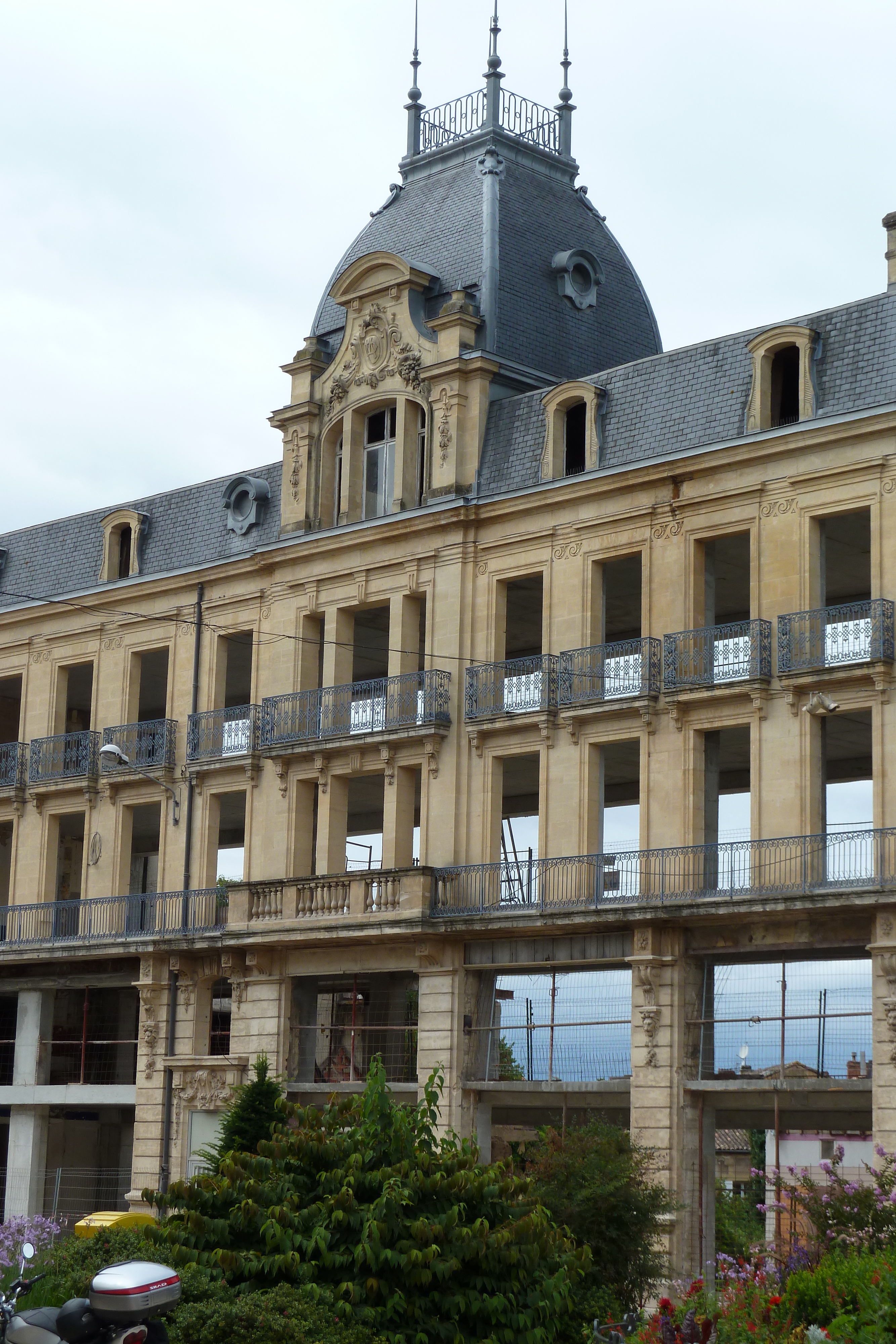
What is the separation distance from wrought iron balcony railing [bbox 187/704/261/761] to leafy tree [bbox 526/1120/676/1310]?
15.2 m

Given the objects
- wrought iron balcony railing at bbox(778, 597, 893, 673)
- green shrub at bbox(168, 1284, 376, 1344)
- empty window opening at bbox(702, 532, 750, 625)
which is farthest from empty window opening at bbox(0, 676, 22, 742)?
green shrub at bbox(168, 1284, 376, 1344)

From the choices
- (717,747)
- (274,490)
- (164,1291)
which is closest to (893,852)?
(717,747)

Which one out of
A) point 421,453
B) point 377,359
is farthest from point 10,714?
Answer: point 421,453

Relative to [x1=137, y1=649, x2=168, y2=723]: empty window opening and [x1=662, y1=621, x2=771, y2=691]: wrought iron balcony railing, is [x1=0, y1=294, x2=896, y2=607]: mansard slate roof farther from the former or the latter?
[x1=662, y1=621, x2=771, y2=691]: wrought iron balcony railing

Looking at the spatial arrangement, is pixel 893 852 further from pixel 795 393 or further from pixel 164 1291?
pixel 164 1291

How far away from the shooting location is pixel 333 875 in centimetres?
3778

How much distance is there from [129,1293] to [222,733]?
102 ft

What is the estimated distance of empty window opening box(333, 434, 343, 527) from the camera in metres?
40.7

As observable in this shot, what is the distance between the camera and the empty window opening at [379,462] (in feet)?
131

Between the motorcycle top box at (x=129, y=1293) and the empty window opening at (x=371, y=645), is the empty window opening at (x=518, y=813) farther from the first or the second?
the motorcycle top box at (x=129, y=1293)

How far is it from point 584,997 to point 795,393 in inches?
447

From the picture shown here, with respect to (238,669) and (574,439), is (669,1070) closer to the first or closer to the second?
(574,439)

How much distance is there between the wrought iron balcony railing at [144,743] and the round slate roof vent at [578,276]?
12654 millimetres

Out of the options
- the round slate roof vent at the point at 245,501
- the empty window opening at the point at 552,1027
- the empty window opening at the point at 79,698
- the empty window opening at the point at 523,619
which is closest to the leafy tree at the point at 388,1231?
the empty window opening at the point at 552,1027
